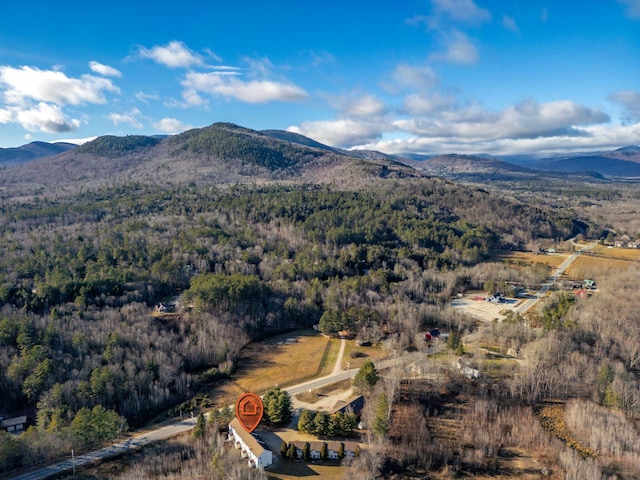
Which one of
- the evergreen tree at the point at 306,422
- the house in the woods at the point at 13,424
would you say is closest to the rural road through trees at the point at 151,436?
the evergreen tree at the point at 306,422

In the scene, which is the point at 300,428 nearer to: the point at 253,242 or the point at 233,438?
the point at 233,438

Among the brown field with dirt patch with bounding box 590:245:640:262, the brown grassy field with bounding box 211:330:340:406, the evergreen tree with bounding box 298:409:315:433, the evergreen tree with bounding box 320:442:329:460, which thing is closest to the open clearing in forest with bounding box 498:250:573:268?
the brown field with dirt patch with bounding box 590:245:640:262

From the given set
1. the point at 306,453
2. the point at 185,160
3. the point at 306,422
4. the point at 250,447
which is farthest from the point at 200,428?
the point at 185,160

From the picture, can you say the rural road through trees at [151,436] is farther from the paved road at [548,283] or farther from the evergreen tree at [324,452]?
the paved road at [548,283]

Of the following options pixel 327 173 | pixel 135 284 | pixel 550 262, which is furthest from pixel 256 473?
pixel 327 173

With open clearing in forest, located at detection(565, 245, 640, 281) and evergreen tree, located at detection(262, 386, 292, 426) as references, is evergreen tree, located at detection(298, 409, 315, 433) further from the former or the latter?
open clearing in forest, located at detection(565, 245, 640, 281)

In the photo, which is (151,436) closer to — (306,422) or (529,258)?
(306,422)
